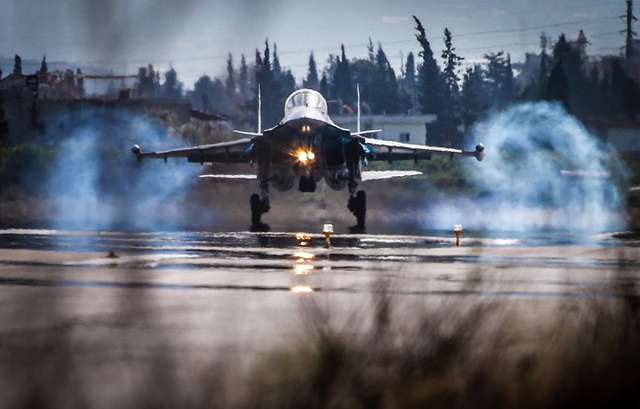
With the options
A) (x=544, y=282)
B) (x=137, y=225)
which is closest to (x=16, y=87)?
(x=137, y=225)

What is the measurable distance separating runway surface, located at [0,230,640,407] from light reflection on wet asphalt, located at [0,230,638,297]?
4cm

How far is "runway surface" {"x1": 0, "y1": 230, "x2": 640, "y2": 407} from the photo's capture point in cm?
974

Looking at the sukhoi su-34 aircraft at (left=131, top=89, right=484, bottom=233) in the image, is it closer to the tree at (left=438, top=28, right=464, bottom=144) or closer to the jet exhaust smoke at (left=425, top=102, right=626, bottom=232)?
the jet exhaust smoke at (left=425, top=102, right=626, bottom=232)

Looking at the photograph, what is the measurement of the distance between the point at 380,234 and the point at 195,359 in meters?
22.6

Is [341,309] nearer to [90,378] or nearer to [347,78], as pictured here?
[90,378]

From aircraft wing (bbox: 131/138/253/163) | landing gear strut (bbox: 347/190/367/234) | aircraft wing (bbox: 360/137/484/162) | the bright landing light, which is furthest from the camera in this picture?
aircraft wing (bbox: 360/137/484/162)

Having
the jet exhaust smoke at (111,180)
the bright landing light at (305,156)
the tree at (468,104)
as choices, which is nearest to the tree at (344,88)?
the tree at (468,104)

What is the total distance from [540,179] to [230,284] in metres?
35.0

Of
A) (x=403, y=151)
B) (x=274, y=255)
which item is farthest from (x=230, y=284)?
(x=403, y=151)

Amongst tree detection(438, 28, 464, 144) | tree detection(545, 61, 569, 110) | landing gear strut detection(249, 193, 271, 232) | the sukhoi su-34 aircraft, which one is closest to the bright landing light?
the sukhoi su-34 aircraft

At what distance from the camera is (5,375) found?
8.22m

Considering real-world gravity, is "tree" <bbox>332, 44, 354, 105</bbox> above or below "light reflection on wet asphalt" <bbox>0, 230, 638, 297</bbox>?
above

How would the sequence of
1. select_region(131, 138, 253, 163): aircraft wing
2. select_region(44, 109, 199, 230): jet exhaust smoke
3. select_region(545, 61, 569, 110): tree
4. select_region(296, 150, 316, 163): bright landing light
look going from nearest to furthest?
select_region(296, 150, 316, 163): bright landing light, select_region(131, 138, 253, 163): aircraft wing, select_region(44, 109, 199, 230): jet exhaust smoke, select_region(545, 61, 569, 110): tree

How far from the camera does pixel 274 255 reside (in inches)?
877
